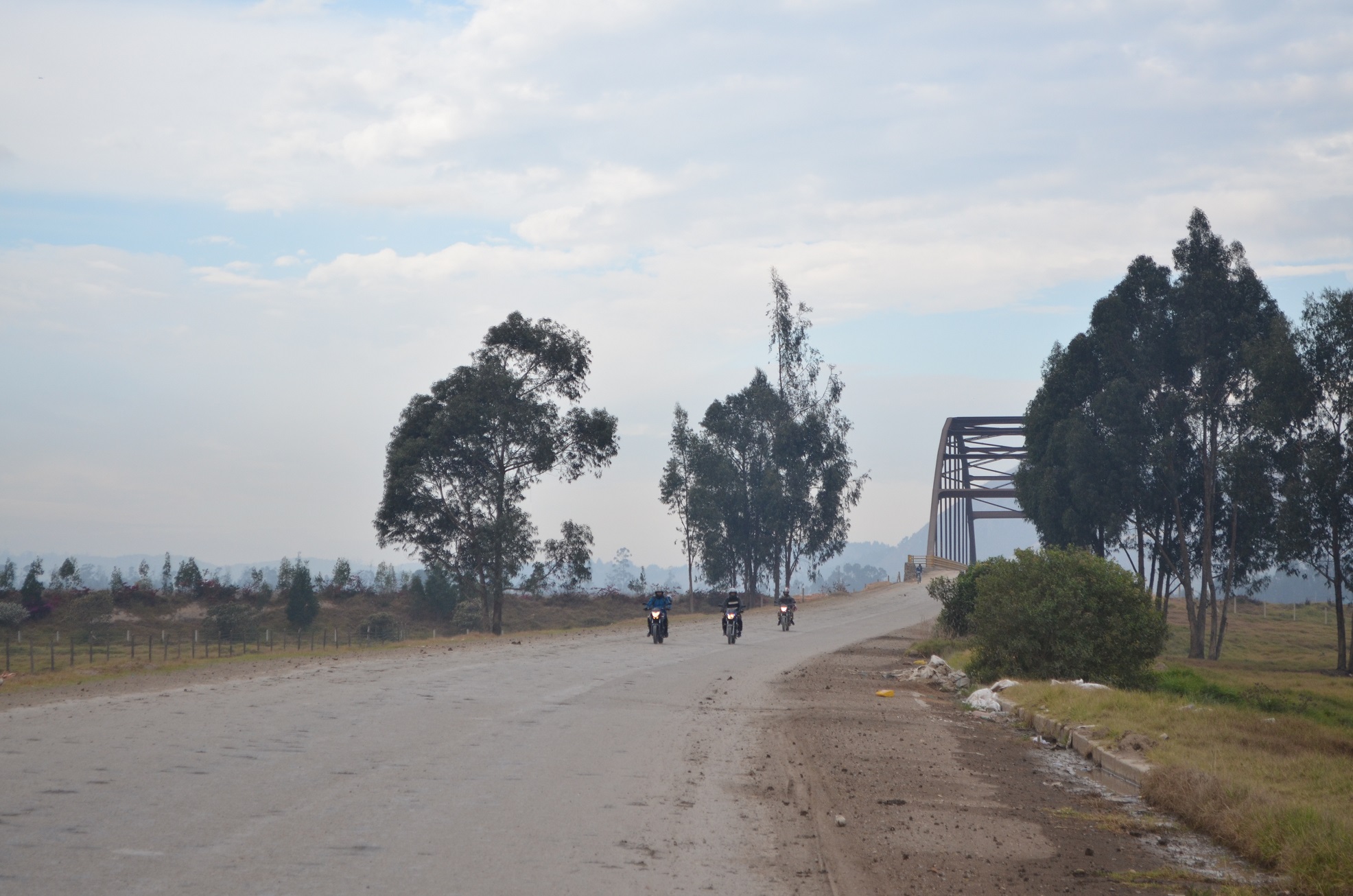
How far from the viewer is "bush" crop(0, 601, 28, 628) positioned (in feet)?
166

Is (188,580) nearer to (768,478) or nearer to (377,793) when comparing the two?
(768,478)

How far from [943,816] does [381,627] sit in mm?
55086

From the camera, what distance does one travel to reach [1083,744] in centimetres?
1213

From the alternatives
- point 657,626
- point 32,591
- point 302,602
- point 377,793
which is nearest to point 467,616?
point 302,602

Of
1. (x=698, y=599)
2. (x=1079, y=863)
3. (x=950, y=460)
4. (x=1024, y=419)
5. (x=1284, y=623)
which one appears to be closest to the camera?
(x=1079, y=863)

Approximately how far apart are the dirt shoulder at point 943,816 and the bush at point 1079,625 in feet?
17.7

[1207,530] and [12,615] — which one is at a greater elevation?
[1207,530]

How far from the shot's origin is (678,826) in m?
7.09

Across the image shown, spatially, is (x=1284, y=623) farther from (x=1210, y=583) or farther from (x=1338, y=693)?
(x=1338, y=693)

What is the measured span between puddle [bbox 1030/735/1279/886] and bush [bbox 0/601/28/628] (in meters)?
52.6

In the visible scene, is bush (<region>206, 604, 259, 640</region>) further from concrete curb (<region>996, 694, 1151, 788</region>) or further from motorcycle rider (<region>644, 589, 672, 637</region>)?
concrete curb (<region>996, 694, 1151, 788</region>)

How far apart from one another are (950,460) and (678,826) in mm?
104165

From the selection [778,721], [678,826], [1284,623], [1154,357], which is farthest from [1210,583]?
[678,826]

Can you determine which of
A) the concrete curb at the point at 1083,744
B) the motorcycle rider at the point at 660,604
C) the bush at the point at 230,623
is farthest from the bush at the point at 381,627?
the concrete curb at the point at 1083,744
